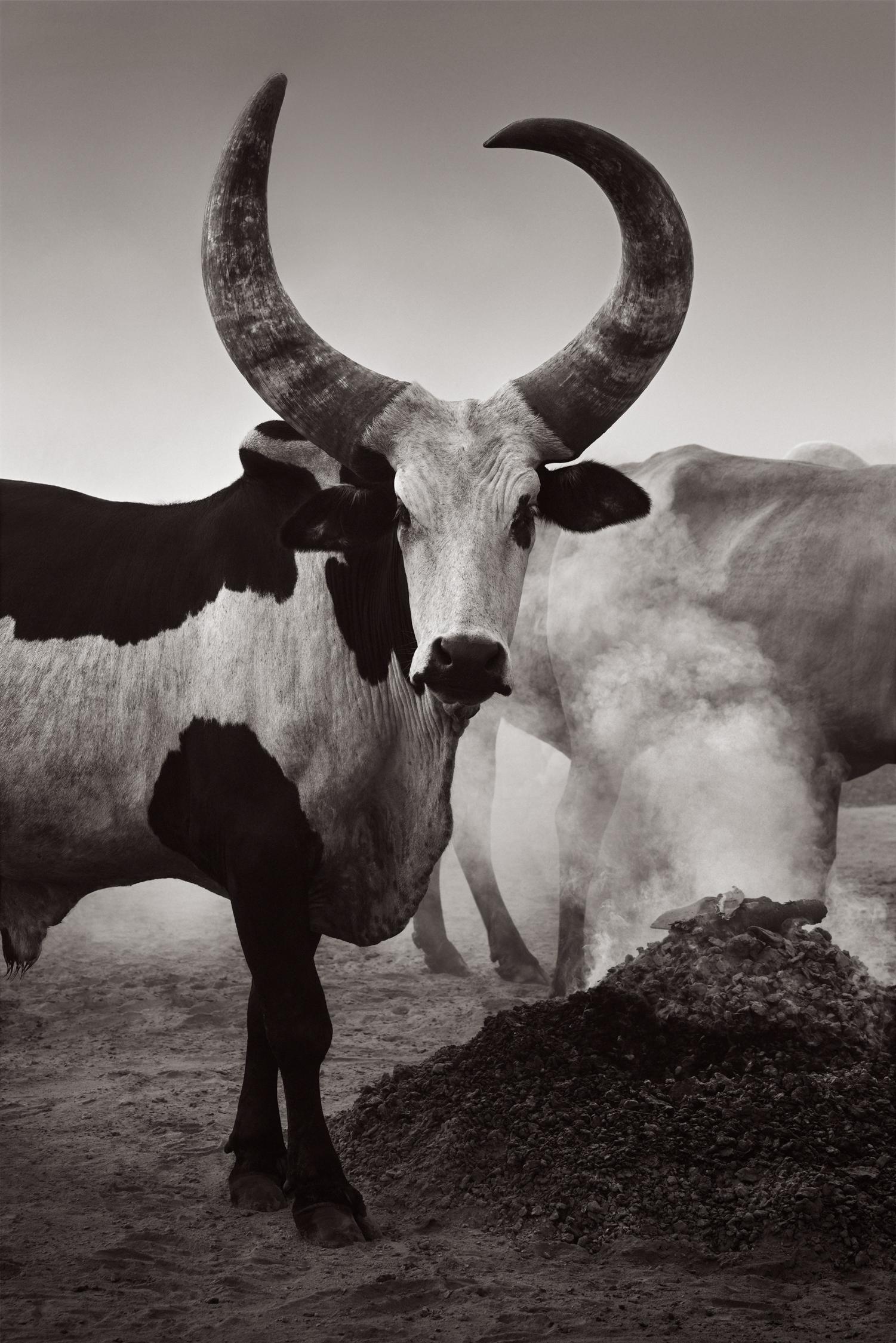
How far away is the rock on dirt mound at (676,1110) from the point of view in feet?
11.4

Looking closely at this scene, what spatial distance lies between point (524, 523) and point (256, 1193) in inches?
88.3

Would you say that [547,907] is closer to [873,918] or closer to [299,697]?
[873,918]

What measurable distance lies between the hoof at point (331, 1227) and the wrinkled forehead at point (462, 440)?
2.11m

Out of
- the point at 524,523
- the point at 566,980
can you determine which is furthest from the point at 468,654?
the point at 566,980

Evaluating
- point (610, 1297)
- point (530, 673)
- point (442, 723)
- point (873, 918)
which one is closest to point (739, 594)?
point (530, 673)

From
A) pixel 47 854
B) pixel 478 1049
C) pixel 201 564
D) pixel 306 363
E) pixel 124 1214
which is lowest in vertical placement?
pixel 124 1214

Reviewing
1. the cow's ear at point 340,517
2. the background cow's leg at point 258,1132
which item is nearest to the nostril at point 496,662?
the cow's ear at point 340,517

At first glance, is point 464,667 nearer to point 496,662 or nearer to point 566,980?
point 496,662

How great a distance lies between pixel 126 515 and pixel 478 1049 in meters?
2.25

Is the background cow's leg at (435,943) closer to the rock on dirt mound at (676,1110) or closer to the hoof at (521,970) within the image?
the hoof at (521,970)

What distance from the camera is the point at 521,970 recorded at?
7.26 m

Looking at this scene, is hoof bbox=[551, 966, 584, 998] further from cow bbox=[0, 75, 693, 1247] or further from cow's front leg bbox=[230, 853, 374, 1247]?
cow's front leg bbox=[230, 853, 374, 1247]

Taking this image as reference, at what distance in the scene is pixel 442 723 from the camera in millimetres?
3898

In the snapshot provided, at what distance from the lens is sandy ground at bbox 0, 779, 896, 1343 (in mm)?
2986
